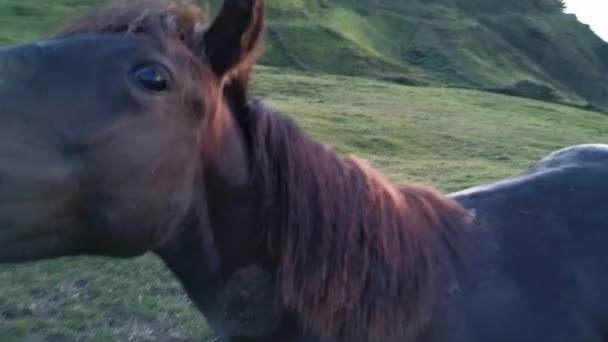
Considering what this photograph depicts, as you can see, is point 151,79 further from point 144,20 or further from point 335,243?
point 335,243

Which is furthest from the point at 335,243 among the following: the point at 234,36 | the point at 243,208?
the point at 234,36

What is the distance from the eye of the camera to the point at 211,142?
2801 mm

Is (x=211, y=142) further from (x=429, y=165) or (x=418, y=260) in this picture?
(x=429, y=165)

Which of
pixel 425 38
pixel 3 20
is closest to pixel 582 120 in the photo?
pixel 3 20

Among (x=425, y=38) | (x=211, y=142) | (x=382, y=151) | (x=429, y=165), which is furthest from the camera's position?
(x=425, y=38)

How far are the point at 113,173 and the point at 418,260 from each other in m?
0.94

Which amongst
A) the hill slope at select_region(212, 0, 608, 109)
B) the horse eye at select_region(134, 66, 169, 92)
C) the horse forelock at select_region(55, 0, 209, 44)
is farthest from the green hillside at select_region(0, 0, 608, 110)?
the horse eye at select_region(134, 66, 169, 92)

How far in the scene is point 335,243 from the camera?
115 inches

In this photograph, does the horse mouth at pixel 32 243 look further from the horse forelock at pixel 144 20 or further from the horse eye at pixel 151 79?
the horse forelock at pixel 144 20

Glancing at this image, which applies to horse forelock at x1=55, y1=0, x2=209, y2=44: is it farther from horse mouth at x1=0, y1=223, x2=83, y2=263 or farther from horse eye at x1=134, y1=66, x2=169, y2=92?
horse mouth at x1=0, y1=223, x2=83, y2=263

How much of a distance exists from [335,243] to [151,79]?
2.25 feet

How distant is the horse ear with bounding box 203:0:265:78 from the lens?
106 inches

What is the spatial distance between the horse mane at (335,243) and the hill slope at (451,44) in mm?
26365

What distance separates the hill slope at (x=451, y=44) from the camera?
109 feet
